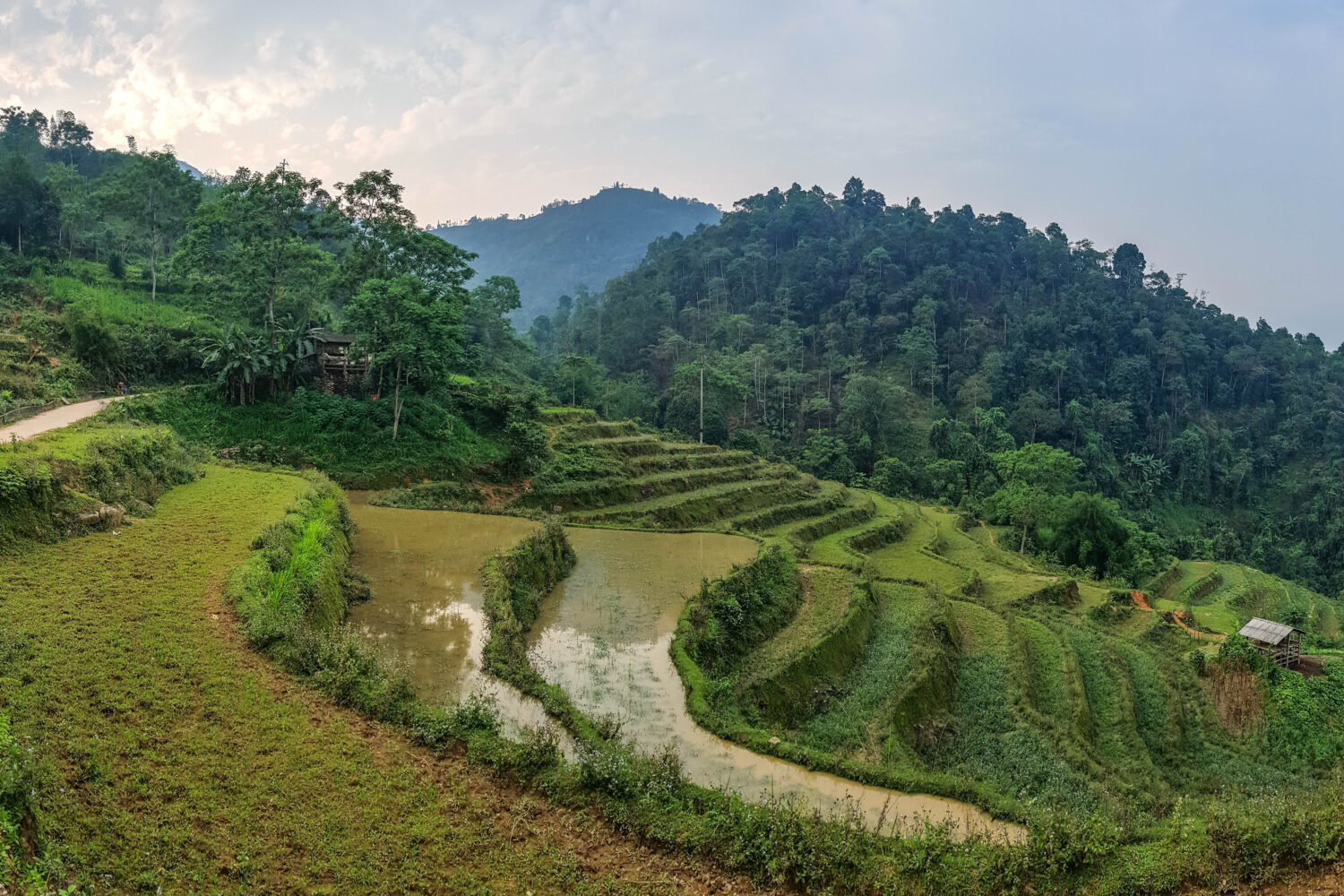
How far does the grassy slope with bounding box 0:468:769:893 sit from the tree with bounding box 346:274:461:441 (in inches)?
598

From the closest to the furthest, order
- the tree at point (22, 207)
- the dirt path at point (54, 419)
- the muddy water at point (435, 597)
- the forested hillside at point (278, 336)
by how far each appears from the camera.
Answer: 1. the muddy water at point (435, 597)
2. the dirt path at point (54, 419)
3. the forested hillside at point (278, 336)
4. the tree at point (22, 207)

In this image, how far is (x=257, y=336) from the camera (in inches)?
915

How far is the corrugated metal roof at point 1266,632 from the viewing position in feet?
60.1

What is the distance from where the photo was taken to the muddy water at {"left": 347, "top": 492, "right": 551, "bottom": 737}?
9.30 m

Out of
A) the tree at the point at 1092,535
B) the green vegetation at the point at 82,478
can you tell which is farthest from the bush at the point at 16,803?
the tree at the point at 1092,535

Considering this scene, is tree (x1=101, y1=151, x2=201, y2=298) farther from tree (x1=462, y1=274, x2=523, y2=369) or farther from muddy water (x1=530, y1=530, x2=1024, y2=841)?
muddy water (x1=530, y1=530, x2=1024, y2=841)

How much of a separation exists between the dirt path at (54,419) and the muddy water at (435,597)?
20.8 feet

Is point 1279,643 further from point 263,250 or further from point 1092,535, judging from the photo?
point 263,250

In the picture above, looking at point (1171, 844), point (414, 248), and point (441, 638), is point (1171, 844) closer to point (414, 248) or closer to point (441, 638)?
point (441, 638)

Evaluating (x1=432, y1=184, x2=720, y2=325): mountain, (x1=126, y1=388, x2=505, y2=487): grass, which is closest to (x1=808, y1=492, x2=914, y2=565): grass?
(x1=126, y1=388, x2=505, y2=487): grass

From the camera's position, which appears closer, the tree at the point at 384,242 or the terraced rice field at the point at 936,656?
the terraced rice field at the point at 936,656

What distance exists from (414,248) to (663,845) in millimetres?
24983

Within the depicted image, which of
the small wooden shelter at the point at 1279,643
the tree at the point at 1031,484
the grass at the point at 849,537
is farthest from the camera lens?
the tree at the point at 1031,484

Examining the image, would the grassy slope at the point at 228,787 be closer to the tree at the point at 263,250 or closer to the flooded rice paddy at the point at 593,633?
the flooded rice paddy at the point at 593,633
